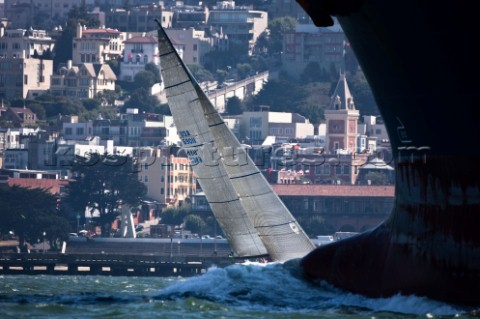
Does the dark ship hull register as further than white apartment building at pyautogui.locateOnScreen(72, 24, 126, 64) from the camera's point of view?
No

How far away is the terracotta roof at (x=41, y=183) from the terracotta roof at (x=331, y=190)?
1175cm

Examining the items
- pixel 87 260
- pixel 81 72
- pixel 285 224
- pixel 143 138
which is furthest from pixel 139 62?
pixel 285 224

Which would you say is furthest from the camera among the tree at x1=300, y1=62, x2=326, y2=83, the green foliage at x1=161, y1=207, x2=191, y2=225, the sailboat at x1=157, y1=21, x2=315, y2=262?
the tree at x1=300, y1=62, x2=326, y2=83

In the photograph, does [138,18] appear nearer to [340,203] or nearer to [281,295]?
[340,203]

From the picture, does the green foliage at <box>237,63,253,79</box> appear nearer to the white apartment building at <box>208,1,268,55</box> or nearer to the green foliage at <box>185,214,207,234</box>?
the white apartment building at <box>208,1,268,55</box>

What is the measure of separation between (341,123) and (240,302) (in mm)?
110879

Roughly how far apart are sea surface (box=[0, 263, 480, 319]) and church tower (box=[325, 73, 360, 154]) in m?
106

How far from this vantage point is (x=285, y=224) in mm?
33312

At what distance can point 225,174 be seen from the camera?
34.2m

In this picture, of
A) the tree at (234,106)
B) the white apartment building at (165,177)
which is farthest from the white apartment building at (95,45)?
the white apartment building at (165,177)

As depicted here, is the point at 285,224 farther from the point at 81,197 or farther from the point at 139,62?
the point at 139,62

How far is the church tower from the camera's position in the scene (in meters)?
136

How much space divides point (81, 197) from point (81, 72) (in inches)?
2622

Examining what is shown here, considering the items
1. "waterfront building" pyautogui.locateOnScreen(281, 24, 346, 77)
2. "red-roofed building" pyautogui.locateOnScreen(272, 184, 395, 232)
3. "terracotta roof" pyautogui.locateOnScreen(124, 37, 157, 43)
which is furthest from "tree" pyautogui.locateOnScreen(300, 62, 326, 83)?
"red-roofed building" pyautogui.locateOnScreen(272, 184, 395, 232)
